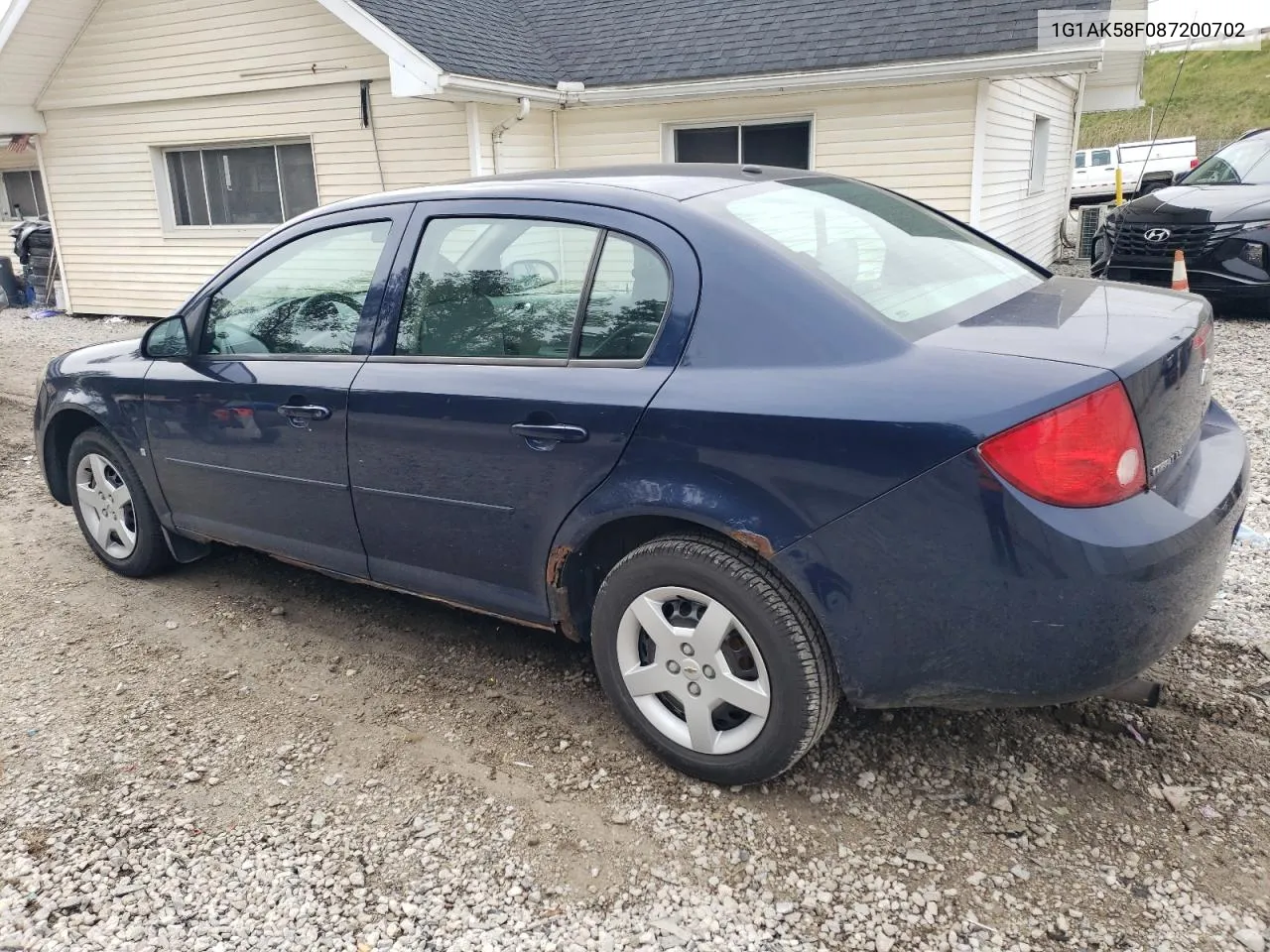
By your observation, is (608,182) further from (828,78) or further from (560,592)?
(828,78)

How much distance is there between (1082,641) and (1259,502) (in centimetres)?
325

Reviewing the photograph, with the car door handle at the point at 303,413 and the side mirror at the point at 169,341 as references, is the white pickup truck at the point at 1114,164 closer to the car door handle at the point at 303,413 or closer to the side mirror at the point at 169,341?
the side mirror at the point at 169,341

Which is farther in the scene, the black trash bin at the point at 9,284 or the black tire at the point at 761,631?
the black trash bin at the point at 9,284

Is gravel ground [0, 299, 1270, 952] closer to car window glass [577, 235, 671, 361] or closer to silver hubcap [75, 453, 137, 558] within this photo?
silver hubcap [75, 453, 137, 558]

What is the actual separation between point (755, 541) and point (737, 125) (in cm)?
899

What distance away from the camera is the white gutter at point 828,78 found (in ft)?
28.4

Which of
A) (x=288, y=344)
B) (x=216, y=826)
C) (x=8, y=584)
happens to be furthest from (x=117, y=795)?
(x=8, y=584)

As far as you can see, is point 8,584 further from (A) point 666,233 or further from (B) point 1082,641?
(B) point 1082,641

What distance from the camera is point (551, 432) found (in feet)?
9.02

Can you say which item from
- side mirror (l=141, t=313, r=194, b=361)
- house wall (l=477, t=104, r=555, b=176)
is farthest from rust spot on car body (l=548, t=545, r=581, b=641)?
house wall (l=477, t=104, r=555, b=176)

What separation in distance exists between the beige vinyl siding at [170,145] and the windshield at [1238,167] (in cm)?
798

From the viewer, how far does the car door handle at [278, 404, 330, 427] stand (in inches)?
130

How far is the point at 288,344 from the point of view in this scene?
353 centimetres

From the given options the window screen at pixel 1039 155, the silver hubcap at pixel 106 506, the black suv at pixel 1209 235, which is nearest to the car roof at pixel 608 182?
the silver hubcap at pixel 106 506
